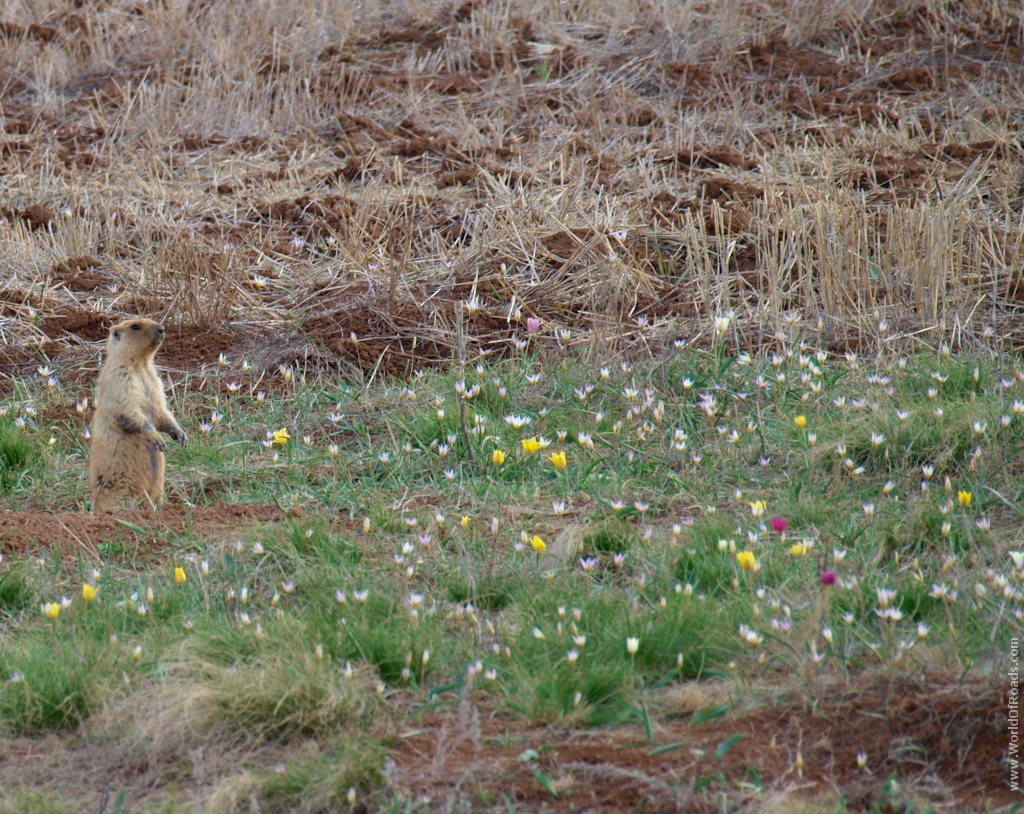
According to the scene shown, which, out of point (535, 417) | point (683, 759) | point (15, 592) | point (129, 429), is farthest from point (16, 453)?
point (683, 759)

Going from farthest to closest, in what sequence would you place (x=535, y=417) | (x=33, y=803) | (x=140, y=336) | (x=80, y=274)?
(x=80, y=274)
(x=535, y=417)
(x=140, y=336)
(x=33, y=803)

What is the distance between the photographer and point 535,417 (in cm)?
607

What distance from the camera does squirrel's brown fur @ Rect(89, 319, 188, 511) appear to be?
5332 millimetres

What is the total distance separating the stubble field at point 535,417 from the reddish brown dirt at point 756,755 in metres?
0.01

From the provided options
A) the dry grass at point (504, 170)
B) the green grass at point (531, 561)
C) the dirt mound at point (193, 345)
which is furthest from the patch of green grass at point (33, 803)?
the dirt mound at point (193, 345)

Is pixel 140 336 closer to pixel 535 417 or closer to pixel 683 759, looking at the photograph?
pixel 535 417

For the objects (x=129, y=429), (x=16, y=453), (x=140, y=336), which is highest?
(x=140, y=336)

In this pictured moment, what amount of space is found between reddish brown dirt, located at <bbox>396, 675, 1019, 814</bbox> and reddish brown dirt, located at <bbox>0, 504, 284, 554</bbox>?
6.21 ft

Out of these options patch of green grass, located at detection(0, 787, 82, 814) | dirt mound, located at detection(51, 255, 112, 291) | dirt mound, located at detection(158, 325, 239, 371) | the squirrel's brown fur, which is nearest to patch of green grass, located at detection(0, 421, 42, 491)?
the squirrel's brown fur

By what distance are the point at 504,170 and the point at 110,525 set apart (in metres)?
5.31

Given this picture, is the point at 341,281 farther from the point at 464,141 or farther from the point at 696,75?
the point at 696,75

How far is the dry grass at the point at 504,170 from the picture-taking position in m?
7.07

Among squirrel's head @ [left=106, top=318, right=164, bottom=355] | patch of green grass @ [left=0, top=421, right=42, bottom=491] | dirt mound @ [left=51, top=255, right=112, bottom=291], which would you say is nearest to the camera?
squirrel's head @ [left=106, top=318, right=164, bottom=355]

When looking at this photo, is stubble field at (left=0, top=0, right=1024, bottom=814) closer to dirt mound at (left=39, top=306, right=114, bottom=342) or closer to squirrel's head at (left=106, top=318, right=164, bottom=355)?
dirt mound at (left=39, top=306, right=114, bottom=342)
